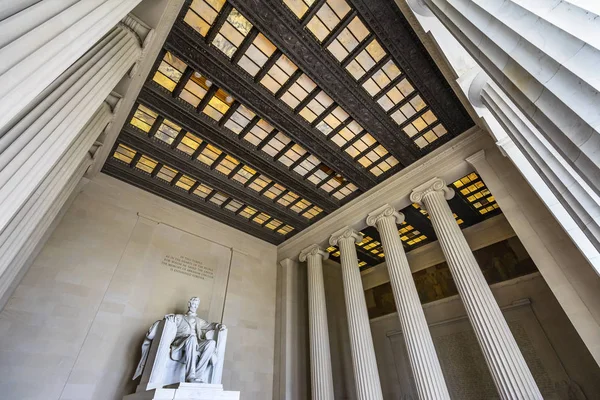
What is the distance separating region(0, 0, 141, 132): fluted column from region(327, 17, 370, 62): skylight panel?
190 inches

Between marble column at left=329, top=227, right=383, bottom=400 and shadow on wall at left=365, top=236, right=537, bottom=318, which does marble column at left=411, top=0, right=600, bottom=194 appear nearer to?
marble column at left=329, top=227, right=383, bottom=400

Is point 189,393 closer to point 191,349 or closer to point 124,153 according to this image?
point 191,349

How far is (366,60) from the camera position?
21.5 feet

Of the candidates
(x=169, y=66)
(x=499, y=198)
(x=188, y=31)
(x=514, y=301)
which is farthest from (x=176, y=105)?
(x=514, y=301)

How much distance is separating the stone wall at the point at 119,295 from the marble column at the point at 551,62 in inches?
396

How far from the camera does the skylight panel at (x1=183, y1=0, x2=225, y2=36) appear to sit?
18.2ft

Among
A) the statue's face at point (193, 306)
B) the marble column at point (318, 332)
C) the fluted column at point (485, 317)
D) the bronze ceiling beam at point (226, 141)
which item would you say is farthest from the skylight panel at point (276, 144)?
the statue's face at point (193, 306)

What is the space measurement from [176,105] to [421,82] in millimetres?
6539

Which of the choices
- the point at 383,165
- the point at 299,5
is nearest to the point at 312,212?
the point at 383,165

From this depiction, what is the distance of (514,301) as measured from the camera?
9.23 m

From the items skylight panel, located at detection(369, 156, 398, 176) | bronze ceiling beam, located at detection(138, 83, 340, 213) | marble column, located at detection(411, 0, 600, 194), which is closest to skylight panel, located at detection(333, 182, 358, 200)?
bronze ceiling beam, located at detection(138, 83, 340, 213)

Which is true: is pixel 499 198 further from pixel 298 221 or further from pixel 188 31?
pixel 188 31

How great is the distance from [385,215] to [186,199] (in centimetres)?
755

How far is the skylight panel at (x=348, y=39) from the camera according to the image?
19.5 feet
